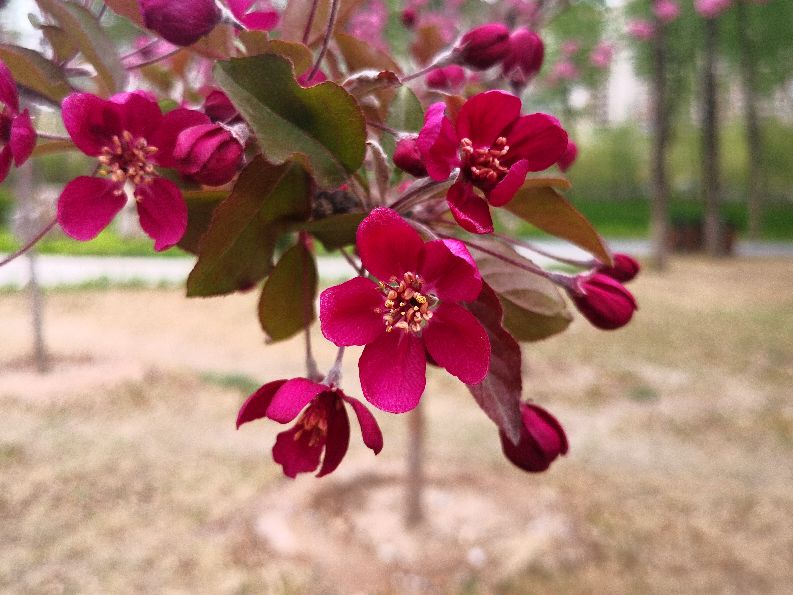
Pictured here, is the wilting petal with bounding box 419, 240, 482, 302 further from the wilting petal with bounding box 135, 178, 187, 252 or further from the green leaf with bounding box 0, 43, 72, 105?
the green leaf with bounding box 0, 43, 72, 105

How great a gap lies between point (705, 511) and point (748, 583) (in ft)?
1.51

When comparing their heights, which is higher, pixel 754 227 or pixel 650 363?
pixel 650 363

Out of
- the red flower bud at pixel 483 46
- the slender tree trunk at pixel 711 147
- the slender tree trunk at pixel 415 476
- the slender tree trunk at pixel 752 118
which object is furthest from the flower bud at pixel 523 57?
the slender tree trunk at pixel 752 118

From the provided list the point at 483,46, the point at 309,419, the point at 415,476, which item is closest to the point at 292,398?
the point at 309,419

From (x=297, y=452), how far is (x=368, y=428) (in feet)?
0.27

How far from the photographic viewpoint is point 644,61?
504 inches

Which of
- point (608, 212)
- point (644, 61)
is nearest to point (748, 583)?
point (644, 61)

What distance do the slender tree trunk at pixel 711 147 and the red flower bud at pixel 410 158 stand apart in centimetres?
1034

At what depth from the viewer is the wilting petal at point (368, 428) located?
0.48m

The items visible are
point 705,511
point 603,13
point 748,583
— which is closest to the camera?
point 748,583

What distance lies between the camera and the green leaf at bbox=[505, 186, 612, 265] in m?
0.56

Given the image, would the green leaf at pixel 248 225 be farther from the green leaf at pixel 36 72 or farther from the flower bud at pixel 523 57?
the flower bud at pixel 523 57

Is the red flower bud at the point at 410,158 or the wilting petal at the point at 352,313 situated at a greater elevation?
the red flower bud at the point at 410,158

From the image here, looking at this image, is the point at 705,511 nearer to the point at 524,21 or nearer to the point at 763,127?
the point at 524,21
